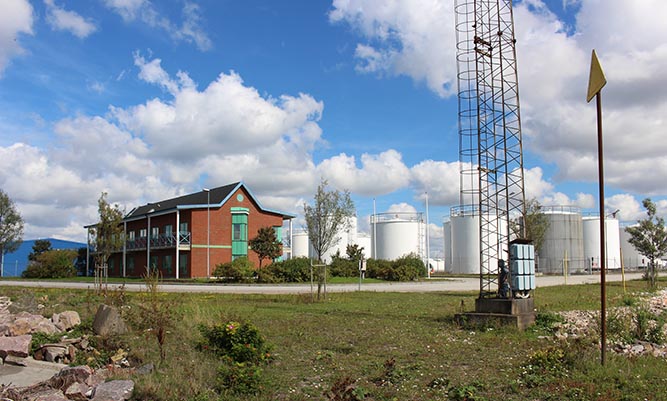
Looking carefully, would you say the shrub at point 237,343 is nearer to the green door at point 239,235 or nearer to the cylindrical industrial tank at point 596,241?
the green door at point 239,235

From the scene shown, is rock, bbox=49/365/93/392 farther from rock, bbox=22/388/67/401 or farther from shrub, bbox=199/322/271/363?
shrub, bbox=199/322/271/363

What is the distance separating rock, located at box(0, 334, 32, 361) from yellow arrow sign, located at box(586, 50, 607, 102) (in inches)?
409

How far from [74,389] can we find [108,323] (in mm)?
3359

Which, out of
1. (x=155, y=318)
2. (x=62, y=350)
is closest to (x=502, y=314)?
(x=155, y=318)

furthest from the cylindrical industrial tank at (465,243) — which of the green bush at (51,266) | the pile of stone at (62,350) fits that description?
the pile of stone at (62,350)

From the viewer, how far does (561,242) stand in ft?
228

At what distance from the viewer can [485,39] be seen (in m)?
16.6

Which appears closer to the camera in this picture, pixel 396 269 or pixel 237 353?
pixel 237 353

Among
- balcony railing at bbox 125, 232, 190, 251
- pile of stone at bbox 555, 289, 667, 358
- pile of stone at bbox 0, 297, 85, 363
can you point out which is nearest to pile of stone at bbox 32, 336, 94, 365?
pile of stone at bbox 0, 297, 85, 363

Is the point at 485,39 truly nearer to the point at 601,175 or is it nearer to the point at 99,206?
the point at 601,175

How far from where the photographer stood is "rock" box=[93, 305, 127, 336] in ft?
36.6

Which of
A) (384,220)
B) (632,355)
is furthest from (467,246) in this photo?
(632,355)

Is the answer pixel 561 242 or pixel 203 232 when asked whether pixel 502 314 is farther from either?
pixel 561 242

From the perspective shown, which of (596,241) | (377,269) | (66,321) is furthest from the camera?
(596,241)
